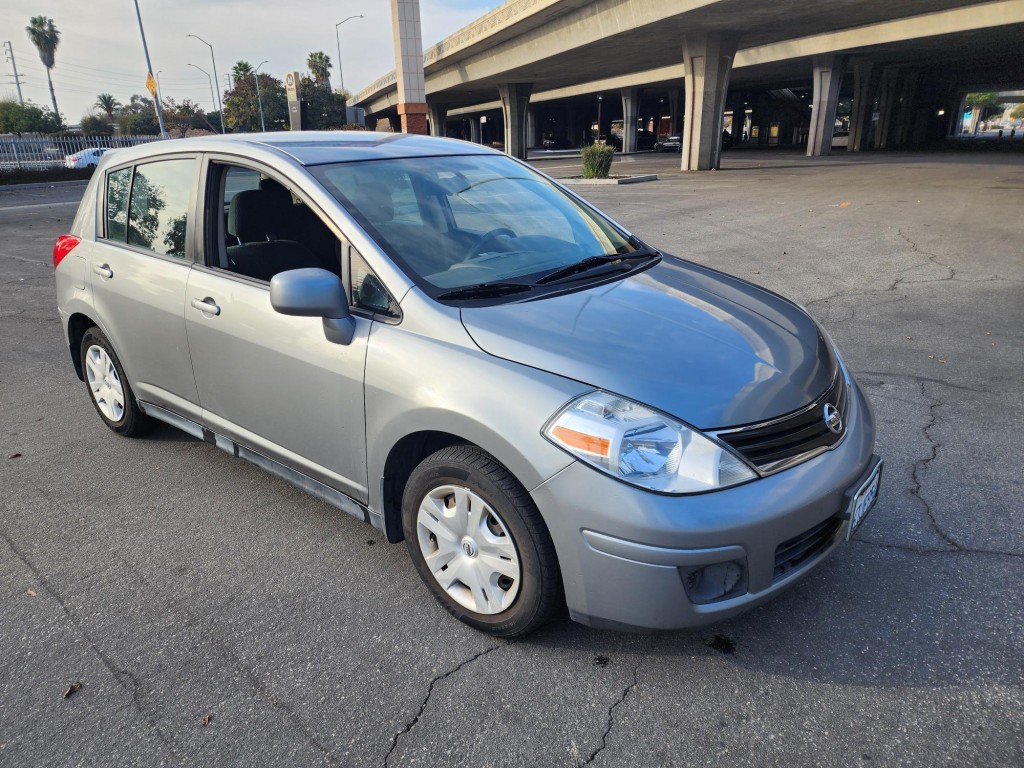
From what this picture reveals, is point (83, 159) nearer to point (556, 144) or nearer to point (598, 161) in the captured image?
point (598, 161)


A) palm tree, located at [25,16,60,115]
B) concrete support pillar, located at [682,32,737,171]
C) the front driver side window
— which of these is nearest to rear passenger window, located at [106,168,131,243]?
the front driver side window

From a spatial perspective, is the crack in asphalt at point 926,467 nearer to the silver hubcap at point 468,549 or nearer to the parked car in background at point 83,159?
the silver hubcap at point 468,549

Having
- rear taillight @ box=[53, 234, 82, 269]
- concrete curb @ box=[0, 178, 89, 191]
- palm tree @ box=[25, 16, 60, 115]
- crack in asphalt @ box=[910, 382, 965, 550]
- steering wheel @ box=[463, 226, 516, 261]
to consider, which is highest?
palm tree @ box=[25, 16, 60, 115]

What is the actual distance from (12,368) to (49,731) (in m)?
4.80

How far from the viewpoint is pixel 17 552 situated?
3307mm

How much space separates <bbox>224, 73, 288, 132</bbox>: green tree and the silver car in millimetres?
80346

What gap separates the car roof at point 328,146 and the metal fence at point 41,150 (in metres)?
33.6

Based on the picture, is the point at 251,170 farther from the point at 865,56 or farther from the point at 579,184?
the point at 865,56

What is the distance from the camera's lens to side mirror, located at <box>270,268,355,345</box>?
2.69 metres

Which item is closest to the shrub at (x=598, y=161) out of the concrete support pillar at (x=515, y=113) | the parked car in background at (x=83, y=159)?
the concrete support pillar at (x=515, y=113)

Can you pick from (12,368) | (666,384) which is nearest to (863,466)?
(666,384)

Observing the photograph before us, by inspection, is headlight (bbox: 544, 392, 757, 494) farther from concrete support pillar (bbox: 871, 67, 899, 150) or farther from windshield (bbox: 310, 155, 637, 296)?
concrete support pillar (bbox: 871, 67, 899, 150)

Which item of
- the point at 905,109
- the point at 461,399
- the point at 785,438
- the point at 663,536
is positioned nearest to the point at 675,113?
the point at 905,109

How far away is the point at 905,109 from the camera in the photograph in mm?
48281
